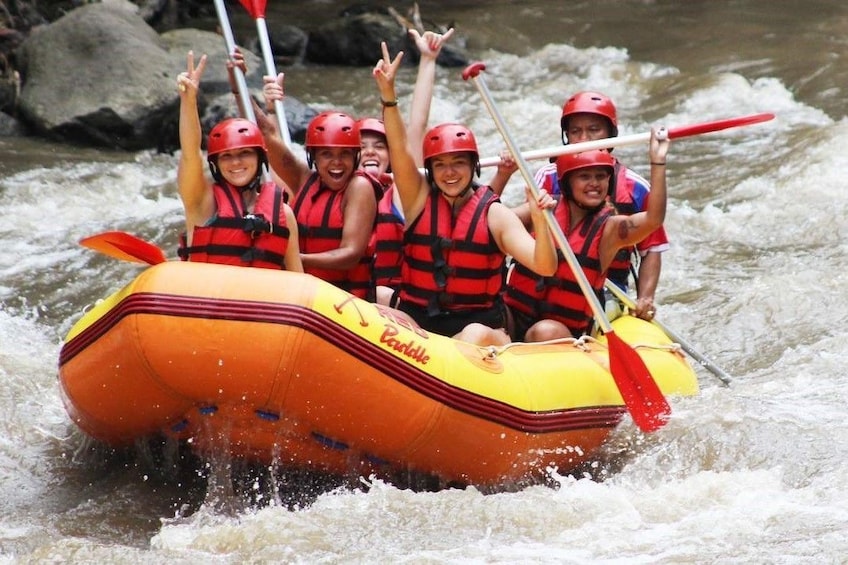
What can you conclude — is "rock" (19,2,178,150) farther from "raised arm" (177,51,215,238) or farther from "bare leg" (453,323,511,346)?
"bare leg" (453,323,511,346)

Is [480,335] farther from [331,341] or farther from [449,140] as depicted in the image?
[331,341]

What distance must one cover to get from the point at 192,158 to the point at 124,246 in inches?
15.7

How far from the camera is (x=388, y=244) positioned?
18.3ft

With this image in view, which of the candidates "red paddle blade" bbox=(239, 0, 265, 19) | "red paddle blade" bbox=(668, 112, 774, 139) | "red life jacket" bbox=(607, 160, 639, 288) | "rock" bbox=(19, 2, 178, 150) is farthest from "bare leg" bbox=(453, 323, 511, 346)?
"rock" bbox=(19, 2, 178, 150)

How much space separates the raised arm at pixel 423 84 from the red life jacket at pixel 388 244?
9.3 inches

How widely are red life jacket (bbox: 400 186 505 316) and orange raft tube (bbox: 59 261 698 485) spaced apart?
0.29m

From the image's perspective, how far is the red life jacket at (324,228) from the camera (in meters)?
5.39

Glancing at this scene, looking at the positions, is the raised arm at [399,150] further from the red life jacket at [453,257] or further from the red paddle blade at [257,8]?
the red paddle blade at [257,8]

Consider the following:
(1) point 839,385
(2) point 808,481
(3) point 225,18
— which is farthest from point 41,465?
(1) point 839,385

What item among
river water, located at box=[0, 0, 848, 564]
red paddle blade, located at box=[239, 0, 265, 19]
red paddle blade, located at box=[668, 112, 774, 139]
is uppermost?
red paddle blade, located at box=[239, 0, 265, 19]

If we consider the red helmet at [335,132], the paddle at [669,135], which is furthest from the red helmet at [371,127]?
the paddle at [669,135]

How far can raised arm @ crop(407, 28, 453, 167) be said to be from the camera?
5.36 m

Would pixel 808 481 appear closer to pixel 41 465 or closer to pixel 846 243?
pixel 41 465

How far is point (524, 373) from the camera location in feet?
16.0
